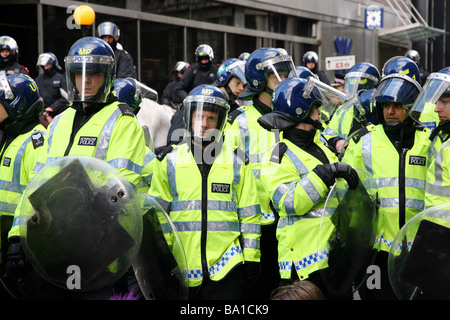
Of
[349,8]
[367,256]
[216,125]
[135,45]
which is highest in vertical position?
[349,8]

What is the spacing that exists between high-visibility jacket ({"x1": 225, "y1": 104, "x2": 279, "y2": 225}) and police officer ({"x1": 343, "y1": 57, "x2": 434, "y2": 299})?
2.51 feet

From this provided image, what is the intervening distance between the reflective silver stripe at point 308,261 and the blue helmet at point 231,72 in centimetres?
331

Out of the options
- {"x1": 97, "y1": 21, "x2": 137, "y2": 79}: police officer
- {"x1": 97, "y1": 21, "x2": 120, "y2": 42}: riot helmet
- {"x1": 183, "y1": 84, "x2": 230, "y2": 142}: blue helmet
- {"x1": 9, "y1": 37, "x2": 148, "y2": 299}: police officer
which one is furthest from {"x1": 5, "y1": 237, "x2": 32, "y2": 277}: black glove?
{"x1": 97, "y1": 21, "x2": 120, "y2": 42}: riot helmet

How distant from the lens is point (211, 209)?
4.58 metres

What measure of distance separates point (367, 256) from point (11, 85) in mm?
2998

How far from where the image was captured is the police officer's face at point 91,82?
479 centimetres

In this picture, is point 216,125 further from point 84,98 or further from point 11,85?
point 11,85

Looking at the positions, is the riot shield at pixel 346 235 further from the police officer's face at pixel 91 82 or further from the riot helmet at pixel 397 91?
the police officer's face at pixel 91 82

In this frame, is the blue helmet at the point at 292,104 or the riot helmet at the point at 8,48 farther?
the riot helmet at the point at 8,48

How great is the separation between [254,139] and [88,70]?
1.75m

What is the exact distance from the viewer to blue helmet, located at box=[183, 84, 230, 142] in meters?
4.76

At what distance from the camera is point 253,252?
4598 millimetres

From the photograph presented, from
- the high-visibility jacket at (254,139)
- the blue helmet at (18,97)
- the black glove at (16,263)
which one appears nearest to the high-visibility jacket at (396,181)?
the high-visibility jacket at (254,139)
